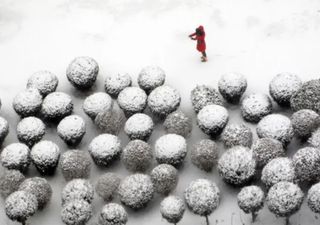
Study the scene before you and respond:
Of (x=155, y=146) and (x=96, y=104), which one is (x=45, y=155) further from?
(x=155, y=146)

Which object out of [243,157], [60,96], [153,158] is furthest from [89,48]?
[243,157]

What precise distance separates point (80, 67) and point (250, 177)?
409 cm

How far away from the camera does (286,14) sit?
1534 centimetres

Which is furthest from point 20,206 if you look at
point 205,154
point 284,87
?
point 284,87

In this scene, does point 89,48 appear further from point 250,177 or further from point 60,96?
point 250,177

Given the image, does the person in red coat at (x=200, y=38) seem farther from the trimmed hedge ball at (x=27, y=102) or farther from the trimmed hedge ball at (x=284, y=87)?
the trimmed hedge ball at (x=27, y=102)

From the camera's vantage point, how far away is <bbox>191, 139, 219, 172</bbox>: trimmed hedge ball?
40.5 feet

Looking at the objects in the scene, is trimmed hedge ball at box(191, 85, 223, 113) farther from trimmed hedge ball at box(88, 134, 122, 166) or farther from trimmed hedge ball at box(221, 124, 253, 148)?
trimmed hedge ball at box(88, 134, 122, 166)

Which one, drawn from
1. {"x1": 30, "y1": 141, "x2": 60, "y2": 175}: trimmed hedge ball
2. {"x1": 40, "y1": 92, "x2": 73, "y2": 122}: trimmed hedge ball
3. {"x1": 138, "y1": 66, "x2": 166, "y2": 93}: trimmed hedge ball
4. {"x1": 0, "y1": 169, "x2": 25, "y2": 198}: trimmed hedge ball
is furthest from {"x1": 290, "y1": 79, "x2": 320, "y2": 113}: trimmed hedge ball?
{"x1": 0, "y1": 169, "x2": 25, "y2": 198}: trimmed hedge ball

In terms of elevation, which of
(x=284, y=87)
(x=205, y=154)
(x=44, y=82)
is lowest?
(x=205, y=154)

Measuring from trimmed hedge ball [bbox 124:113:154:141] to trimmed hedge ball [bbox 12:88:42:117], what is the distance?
1.84m

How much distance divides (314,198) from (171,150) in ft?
8.52

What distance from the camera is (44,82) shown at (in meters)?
13.9

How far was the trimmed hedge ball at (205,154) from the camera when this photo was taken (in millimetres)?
12336
